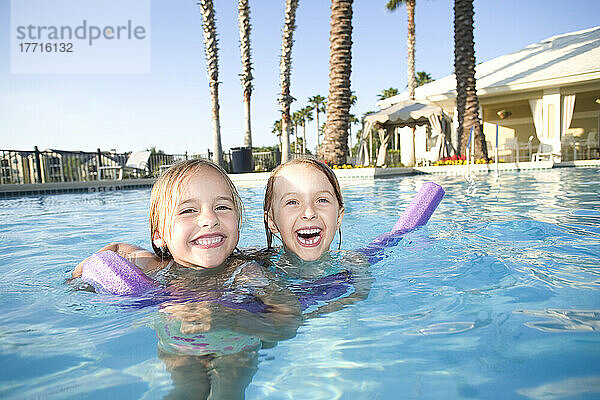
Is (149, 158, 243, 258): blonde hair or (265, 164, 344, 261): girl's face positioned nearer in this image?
(149, 158, 243, 258): blonde hair

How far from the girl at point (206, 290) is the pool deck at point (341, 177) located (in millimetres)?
9723

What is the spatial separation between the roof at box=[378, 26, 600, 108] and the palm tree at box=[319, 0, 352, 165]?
7902 mm

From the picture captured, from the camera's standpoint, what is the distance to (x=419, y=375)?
129cm

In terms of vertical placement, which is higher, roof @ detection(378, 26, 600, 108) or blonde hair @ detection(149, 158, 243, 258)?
roof @ detection(378, 26, 600, 108)

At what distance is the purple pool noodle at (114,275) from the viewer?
1.83m

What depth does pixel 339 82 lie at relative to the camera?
1144 cm

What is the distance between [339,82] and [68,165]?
32.7 feet

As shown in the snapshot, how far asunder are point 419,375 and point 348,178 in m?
10.9

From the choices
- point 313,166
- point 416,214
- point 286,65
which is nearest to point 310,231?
point 313,166

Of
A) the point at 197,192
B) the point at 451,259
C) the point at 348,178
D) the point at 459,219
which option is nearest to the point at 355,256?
the point at 451,259

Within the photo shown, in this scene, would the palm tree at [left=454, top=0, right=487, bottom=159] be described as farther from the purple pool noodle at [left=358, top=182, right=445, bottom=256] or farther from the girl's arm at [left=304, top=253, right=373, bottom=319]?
the girl's arm at [left=304, top=253, right=373, bottom=319]

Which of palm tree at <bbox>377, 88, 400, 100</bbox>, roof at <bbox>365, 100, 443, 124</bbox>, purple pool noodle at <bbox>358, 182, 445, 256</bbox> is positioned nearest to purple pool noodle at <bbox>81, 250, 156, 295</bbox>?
purple pool noodle at <bbox>358, 182, 445, 256</bbox>

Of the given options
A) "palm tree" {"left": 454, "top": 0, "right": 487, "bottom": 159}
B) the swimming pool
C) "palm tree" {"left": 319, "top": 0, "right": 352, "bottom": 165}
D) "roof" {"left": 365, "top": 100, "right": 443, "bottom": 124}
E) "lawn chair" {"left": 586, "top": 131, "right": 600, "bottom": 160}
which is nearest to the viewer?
the swimming pool

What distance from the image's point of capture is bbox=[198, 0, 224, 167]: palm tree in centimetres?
1608
